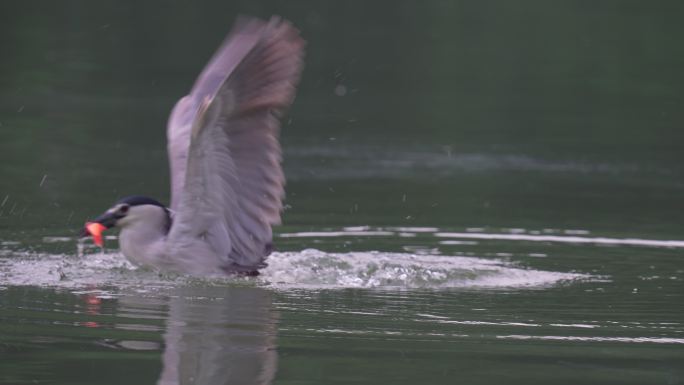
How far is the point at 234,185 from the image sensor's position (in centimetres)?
824

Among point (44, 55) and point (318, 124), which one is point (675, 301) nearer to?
point (318, 124)

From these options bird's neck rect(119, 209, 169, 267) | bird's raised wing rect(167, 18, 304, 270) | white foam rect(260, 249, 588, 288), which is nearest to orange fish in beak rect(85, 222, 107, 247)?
bird's neck rect(119, 209, 169, 267)

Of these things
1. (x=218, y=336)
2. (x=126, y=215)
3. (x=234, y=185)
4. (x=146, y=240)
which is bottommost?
(x=218, y=336)

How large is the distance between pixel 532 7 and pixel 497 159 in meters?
17.2

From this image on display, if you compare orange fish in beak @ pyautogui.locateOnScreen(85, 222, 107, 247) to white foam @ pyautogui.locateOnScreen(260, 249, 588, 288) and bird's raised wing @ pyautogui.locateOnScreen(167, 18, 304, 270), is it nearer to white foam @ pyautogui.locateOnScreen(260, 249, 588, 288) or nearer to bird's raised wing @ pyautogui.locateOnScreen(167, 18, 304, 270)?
bird's raised wing @ pyautogui.locateOnScreen(167, 18, 304, 270)

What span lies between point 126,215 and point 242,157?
→ 27.0 inches

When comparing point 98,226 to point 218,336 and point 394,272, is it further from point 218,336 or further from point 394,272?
point 218,336

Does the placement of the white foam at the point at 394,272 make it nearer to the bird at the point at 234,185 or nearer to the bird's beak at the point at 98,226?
the bird at the point at 234,185

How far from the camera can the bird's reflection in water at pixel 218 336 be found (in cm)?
571

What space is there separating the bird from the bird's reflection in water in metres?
0.43

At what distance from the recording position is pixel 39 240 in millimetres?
9219

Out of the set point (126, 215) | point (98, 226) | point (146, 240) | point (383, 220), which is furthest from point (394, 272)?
point (383, 220)

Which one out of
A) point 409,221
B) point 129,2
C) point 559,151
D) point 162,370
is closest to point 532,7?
point 129,2

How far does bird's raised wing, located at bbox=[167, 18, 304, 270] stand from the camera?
26.2ft
